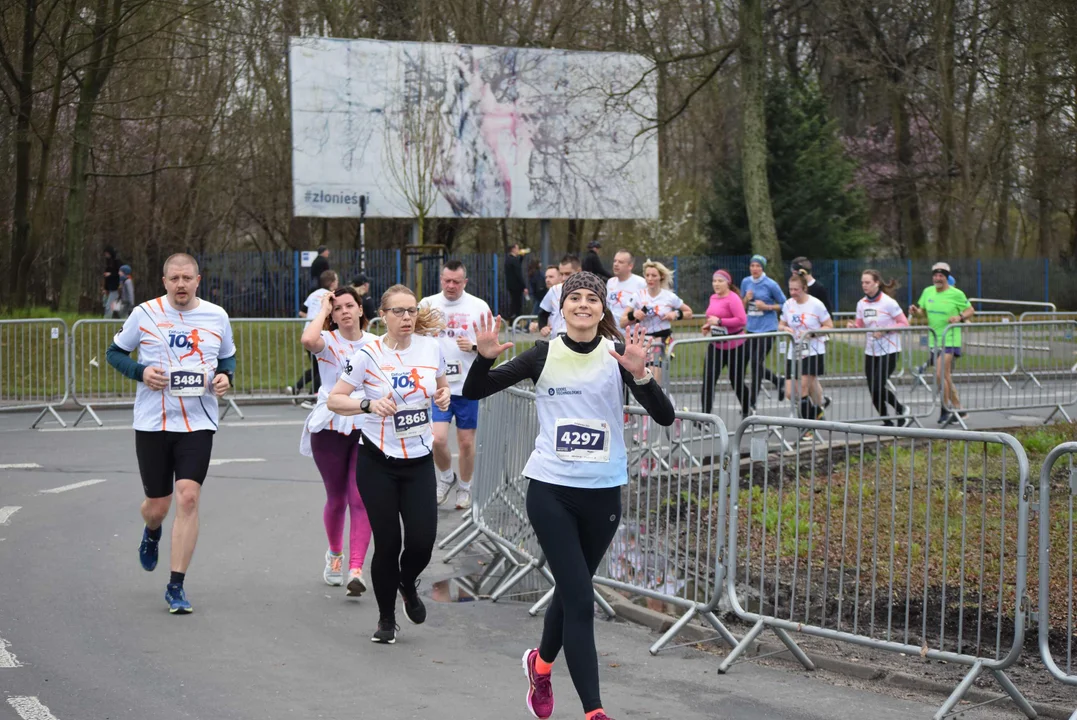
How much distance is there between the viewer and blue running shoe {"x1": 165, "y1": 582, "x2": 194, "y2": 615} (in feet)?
25.7

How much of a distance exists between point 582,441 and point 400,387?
6.10 feet

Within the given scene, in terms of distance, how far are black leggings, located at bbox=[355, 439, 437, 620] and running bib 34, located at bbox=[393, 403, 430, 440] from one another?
138mm

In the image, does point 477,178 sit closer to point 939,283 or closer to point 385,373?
point 939,283

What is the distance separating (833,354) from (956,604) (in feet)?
27.7

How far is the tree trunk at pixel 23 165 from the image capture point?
2511 centimetres

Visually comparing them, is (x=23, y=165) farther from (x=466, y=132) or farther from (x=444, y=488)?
(x=444, y=488)

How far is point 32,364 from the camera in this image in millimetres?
17938

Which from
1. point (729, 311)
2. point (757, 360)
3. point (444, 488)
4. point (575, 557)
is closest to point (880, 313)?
point (729, 311)

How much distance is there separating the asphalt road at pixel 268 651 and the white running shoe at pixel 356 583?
84 millimetres

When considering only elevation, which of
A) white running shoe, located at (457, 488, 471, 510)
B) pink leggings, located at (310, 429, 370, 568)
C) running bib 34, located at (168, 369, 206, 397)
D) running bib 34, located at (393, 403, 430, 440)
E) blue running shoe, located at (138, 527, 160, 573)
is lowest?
white running shoe, located at (457, 488, 471, 510)

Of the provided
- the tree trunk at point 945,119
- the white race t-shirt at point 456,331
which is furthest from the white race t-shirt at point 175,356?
the tree trunk at point 945,119

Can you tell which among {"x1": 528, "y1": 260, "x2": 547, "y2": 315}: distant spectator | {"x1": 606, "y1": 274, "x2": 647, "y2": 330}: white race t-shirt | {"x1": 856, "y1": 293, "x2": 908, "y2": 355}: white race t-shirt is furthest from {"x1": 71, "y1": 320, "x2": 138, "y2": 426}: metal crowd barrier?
{"x1": 528, "y1": 260, "x2": 547, "y2": 315}: distant spectator

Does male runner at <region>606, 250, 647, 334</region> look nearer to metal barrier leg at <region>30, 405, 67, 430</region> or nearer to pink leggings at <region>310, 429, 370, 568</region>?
pink leggings at <region>310, 429, 370, 568</region>

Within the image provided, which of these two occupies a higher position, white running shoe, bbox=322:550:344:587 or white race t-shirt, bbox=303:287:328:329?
white race t-shirt, bbox=303:287:328:329
